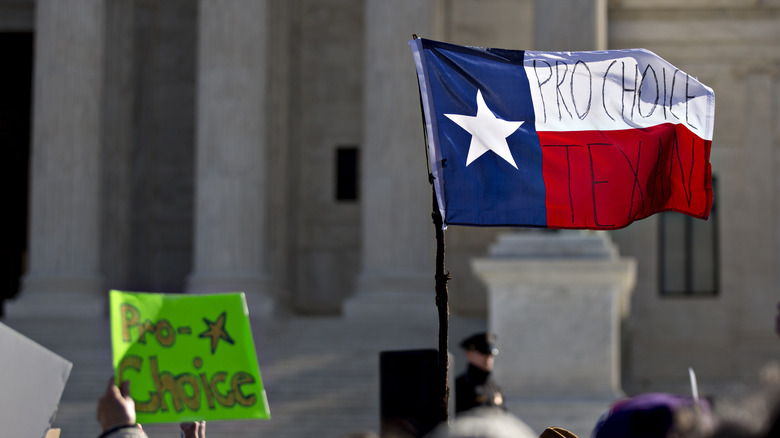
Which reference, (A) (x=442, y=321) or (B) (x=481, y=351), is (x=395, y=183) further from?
(A) (x=442, y=321)

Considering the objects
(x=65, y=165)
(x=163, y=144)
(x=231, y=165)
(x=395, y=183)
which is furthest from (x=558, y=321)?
(x=163, y=144)

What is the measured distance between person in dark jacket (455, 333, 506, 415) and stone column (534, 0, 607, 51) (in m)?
11.4

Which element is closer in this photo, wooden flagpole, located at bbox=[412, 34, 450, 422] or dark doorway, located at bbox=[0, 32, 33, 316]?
wooden flagpole, located at bbox=[412, 34, 450, 422]

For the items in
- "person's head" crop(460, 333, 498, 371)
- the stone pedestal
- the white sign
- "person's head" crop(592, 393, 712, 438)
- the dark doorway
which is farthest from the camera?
the dark doorway

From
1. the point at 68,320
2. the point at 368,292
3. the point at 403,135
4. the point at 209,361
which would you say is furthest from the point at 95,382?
the point at 209,361

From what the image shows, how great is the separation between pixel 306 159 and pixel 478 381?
21.1 metres

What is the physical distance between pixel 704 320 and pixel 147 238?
615 inches

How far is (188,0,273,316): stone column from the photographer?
2689 cm

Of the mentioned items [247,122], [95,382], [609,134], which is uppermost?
[247,122]

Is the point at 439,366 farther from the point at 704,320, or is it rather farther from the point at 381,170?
the point at 704,320

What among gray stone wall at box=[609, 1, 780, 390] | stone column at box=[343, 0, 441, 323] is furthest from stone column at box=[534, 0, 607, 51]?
gray stone wall at box=[609, 1, 780, 390]

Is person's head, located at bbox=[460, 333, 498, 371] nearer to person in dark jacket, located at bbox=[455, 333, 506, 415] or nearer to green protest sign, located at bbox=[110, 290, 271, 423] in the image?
person in dark jacket, located at bbox=[455, 333, 506, 415]

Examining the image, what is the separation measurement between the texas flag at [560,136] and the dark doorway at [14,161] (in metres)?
31.1

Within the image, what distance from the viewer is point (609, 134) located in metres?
→ 8.62
